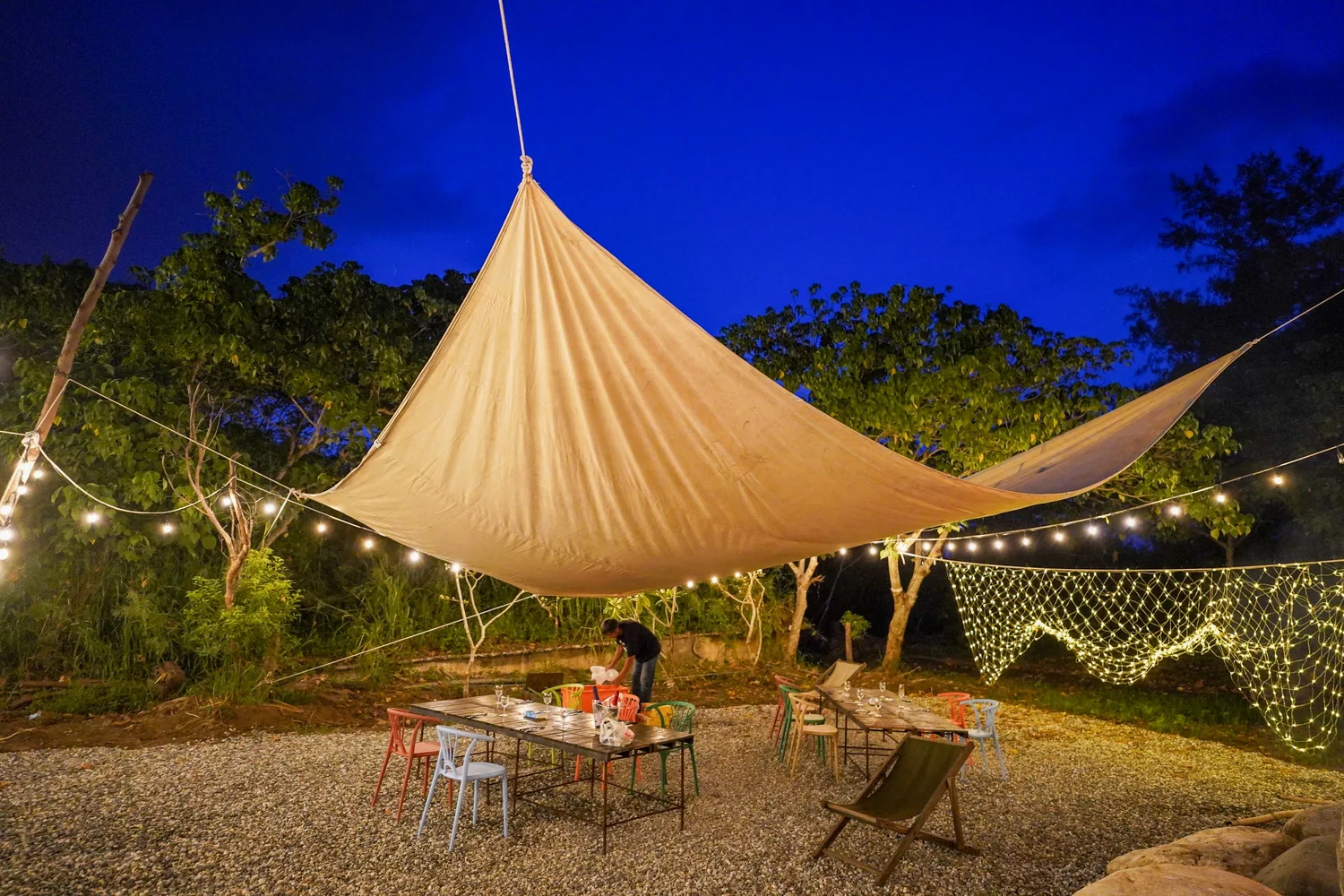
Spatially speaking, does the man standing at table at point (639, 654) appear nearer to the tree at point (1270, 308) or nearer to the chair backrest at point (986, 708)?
the chair backrest at point (986, 708)

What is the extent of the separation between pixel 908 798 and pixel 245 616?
558 cm

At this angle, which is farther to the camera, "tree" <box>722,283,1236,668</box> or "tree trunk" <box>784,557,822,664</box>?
"tree trunk" <box>784,557,822,664</box>

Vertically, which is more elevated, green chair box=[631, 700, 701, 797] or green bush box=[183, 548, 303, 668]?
green bush box=[183, 548, 303, 668]

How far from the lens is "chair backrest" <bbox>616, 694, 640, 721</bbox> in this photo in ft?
15.6

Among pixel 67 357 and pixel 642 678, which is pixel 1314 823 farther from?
pixel 67 357

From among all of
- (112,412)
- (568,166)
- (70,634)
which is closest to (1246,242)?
(112,412)

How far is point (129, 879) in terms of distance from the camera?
3.17m

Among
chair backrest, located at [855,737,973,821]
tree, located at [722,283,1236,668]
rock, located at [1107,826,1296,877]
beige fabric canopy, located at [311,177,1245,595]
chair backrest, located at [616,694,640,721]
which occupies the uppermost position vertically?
tree, located at [722,283,1236,668]

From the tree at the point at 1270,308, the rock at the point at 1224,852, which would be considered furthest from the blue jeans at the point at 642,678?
the tree at the point at 1270,308

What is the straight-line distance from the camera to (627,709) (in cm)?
479

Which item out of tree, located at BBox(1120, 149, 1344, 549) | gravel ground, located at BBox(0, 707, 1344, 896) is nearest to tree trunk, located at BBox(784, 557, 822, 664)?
gravel ground, located at BBox(0, 707, 1344, 896)

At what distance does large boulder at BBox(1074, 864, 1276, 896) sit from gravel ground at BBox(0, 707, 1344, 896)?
97 centimetres

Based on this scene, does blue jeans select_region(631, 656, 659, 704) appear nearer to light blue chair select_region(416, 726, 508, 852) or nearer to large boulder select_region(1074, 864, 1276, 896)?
light blue chair select_region(416, 726, 508, 852)

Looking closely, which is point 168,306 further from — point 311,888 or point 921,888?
point 921,888
